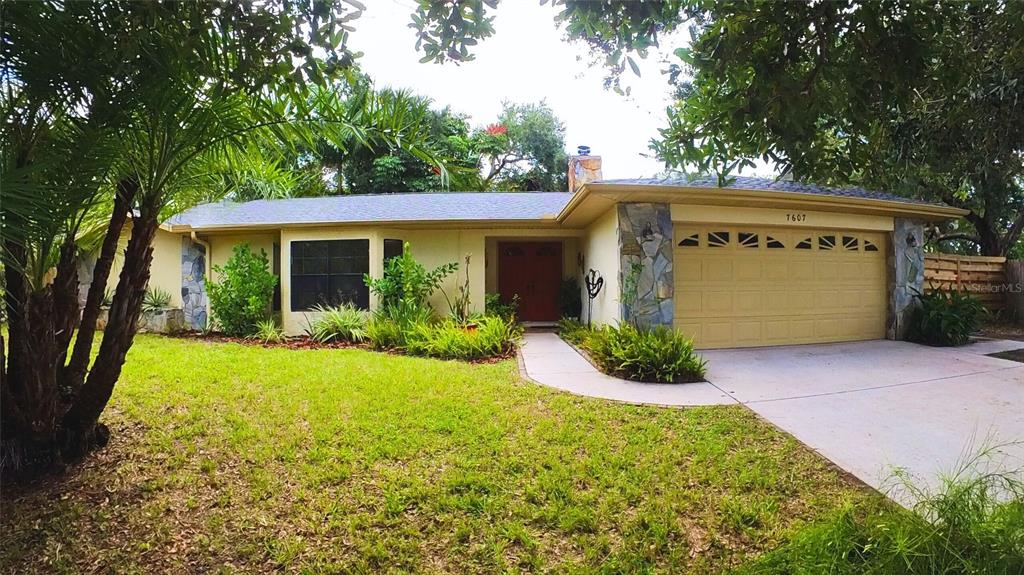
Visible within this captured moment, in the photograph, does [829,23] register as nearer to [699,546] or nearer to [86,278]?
[699,546]

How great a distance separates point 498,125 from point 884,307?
19015 mm

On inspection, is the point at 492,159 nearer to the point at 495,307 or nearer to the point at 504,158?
the point at 504,158

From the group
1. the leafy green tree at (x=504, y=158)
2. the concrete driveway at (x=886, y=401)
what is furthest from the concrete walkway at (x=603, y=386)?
the leafy green tree at (x=504, y=158)

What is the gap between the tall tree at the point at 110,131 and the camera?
2.27 meters

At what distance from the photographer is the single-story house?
7.31 m

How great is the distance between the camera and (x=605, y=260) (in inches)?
331

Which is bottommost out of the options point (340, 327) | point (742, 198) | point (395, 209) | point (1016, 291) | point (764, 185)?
point (340, 327)

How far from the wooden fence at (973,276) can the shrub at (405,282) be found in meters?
10.8

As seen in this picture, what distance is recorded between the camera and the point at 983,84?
3.79 meters

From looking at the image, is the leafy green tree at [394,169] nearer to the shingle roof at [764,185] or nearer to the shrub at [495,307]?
the shrub at [495,307]

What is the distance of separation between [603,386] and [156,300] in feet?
33.7


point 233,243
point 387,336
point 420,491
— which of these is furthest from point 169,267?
point 420,491

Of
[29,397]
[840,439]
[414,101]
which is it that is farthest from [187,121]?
[840,439]

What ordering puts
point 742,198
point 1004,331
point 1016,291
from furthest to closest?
point 1016,291
point 1004,331
point 742,198
